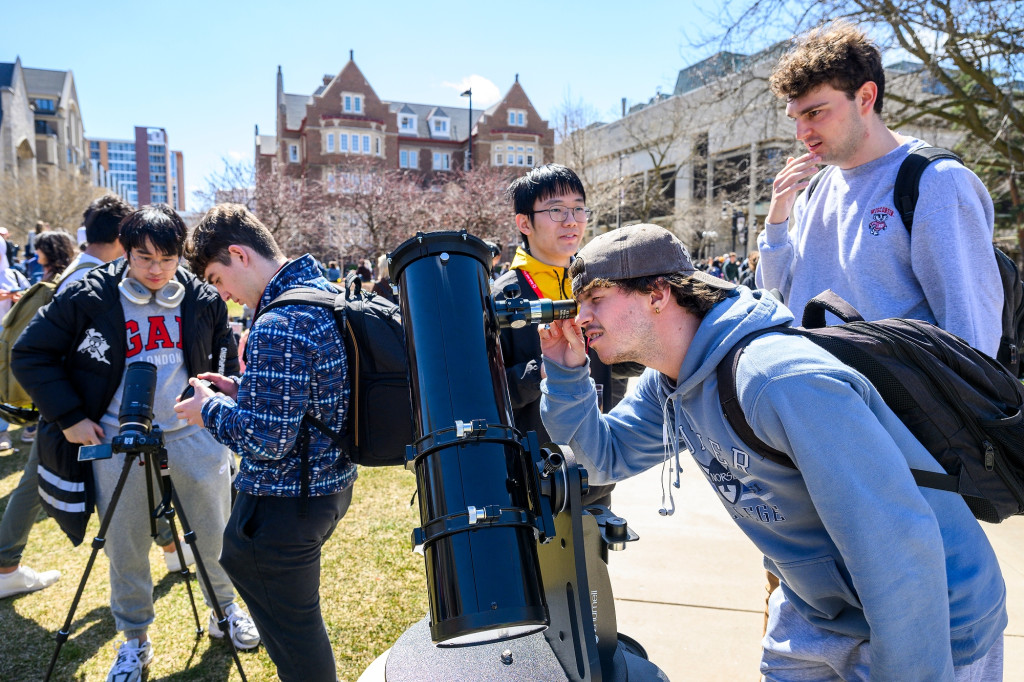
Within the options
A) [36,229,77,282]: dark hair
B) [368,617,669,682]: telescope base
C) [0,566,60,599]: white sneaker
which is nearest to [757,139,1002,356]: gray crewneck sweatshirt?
[368,617,669,682]: telescope base

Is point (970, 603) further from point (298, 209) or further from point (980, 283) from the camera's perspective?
point (298, 209)

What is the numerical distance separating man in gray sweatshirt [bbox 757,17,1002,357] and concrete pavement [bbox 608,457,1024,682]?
5.88 ft

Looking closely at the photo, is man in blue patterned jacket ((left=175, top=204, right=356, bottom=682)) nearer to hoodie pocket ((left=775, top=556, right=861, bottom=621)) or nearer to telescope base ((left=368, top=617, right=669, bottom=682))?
telescope base ((left=368, top=617, right=669, bottom=682))

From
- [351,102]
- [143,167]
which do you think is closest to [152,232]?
[351,102]

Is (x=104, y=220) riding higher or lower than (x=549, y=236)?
higher

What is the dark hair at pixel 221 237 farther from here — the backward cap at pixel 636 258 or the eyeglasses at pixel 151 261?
the backward cap at pixel 636 258

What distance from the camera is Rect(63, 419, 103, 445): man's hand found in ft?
9.72

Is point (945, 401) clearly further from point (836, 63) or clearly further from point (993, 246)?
point (836, 63)

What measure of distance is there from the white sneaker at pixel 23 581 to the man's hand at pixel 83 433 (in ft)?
5.62

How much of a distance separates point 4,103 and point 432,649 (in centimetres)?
6933

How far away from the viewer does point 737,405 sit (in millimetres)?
1433

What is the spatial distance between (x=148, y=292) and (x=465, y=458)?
261 centimetres

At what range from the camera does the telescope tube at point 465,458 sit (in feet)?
3.84

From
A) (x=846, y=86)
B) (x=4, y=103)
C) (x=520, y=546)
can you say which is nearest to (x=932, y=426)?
(x=520, y=546)
